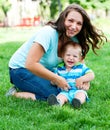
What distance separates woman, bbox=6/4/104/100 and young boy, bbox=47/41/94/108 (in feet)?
0.24

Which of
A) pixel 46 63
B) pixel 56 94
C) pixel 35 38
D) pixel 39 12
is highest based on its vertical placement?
pixel 35 38

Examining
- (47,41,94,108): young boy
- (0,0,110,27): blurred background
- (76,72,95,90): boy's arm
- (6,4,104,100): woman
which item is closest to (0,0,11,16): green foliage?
(0,0,110,27): blurred background

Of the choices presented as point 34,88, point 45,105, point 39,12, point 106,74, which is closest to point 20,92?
point 34,88

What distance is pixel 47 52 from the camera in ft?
14.1

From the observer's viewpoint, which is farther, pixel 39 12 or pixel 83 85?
pixel 39 12

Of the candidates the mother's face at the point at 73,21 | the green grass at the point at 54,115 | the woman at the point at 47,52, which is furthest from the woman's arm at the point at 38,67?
the mother's face at the point at 73,21

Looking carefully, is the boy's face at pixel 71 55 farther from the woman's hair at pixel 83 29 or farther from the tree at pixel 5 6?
the tree at pixel 5 6

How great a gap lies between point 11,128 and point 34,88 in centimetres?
107

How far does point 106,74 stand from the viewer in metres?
6.11

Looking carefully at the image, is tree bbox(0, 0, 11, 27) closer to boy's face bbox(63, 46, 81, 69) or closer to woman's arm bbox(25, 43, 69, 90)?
boy's face bbox(63, 46, 81, 69)

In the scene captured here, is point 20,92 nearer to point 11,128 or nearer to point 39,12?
point 11,128

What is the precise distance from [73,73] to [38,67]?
1.62 ft

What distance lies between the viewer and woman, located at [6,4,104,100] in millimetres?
4117

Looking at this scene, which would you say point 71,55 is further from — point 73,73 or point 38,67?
point 38,67
